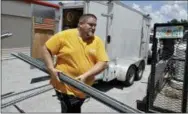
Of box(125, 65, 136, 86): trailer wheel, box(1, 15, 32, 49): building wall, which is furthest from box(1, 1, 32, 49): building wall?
box(125, 65, 136, 86): trailer wheel

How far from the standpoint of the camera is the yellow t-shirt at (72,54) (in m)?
3.07

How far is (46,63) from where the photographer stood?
115 inches

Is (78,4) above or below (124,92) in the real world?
above

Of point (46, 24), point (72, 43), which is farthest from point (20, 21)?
point (72, 43)

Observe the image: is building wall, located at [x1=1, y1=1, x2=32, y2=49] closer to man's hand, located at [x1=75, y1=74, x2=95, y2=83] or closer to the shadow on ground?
the shadow on ground

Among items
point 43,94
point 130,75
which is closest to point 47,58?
point 43,94

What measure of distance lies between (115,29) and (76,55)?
4.45 meters

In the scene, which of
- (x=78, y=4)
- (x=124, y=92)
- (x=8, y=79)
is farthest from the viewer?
(x=8, y=79)

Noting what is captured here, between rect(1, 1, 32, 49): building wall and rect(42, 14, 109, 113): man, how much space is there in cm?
1032

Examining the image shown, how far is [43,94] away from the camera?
258 inches

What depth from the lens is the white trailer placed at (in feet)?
22.7

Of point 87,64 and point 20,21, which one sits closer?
point 87,64

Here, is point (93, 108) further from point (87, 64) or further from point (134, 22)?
point (134, 22)

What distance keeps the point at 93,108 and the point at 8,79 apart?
3.54 meters
